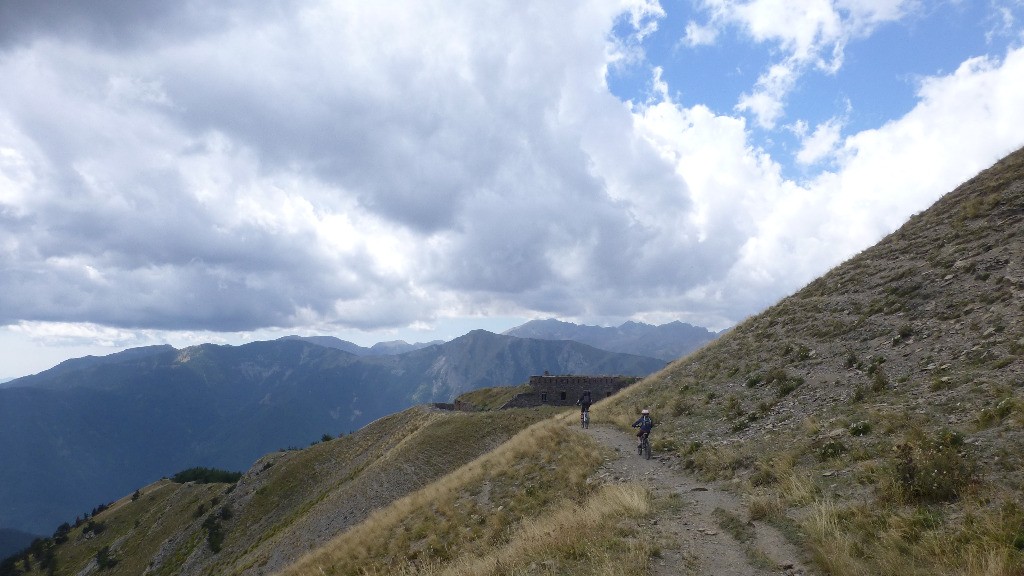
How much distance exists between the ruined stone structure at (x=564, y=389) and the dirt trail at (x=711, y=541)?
52302mm

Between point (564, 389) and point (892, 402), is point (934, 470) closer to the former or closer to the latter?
point (892, 402)

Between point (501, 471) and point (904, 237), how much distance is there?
2798cm

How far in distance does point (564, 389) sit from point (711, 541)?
59.0m

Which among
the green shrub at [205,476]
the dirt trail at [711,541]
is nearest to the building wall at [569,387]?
the dirt trail at [711,541]

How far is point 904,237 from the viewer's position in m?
29.8

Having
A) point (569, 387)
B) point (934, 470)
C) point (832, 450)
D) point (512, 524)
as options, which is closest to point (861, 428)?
point (832, 450)

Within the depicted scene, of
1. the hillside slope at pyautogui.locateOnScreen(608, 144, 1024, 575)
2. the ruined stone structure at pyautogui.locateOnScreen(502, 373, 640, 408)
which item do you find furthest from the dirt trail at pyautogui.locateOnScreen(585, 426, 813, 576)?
the ruined stone structure at pyautogui.locateOnScreen(502, 373, 640, 408)

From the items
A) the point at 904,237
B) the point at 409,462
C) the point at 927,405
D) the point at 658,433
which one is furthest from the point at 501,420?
the point at 927,405

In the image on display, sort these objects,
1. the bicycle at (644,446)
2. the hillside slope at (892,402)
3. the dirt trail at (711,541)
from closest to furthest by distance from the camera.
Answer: the hillside slope at (892,402), the dirt trail at (711,541), the bicycle at (644,446)

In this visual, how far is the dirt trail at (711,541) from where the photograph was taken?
9.47 m

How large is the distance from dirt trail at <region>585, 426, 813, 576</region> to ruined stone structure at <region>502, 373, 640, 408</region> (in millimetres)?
52302

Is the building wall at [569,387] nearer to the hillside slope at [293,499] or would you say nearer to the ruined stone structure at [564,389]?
the ruined stone structure at [564,389]

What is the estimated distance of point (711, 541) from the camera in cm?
1081

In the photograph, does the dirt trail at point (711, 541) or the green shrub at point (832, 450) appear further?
the green shrub at point (832, 450)
